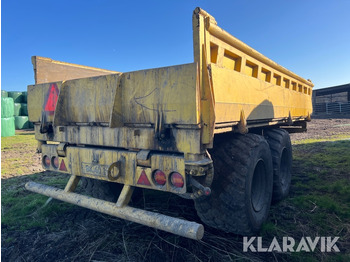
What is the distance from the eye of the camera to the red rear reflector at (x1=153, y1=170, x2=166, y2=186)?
7.34 feet

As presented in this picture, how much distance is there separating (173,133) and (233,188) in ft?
3.08

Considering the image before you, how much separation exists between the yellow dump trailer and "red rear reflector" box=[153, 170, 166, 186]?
0.03ft

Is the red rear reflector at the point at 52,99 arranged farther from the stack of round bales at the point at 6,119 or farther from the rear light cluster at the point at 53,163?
the stack of round bales at the point at 6,119

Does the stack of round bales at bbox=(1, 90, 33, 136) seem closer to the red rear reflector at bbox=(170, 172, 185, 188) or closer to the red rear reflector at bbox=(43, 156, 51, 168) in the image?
the red rear reflector at bbox=(43, 156, 51, 168)

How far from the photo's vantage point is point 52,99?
9.61ft

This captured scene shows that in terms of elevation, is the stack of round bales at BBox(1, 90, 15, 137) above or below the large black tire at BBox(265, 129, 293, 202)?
above

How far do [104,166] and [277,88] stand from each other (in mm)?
3082

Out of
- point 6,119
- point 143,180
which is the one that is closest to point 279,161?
point 143,180

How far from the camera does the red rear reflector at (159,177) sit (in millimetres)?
2238

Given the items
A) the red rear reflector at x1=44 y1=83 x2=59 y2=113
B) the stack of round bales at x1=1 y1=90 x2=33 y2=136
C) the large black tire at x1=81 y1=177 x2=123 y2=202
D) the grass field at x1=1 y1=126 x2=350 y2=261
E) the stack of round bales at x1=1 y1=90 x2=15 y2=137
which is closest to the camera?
the grass field at x1=1 y1=126 x2=350 y2=261

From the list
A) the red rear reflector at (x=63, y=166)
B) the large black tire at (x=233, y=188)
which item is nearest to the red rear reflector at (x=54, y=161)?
the red rear reflector at (x=63, y=166)

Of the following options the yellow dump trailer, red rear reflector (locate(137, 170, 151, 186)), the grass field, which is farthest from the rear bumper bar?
the grass field

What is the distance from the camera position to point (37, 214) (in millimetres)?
3504

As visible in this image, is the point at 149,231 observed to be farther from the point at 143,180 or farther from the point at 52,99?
the point at 52,99
